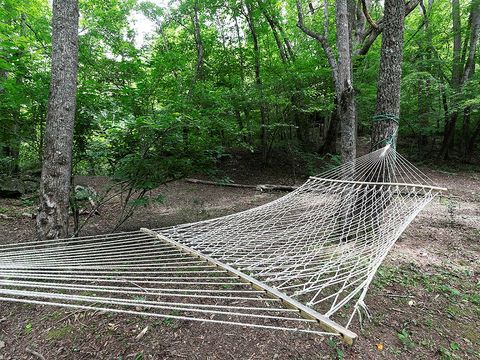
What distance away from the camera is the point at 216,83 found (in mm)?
5652

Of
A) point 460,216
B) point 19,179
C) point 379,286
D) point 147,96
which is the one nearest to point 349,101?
point 379,286

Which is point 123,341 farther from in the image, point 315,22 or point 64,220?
point 315,22

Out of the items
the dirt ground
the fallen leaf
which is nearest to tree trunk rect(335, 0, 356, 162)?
the dirt ground

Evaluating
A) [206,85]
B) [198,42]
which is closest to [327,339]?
[206,85]

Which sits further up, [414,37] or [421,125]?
[414,37]

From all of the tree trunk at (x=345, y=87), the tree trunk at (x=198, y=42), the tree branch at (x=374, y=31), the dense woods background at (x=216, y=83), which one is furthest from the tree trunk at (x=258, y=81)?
the tree trunk at (x=345, y=87)

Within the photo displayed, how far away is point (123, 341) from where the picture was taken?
1.50 m

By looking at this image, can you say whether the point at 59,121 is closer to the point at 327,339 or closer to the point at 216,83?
the point at 327,339

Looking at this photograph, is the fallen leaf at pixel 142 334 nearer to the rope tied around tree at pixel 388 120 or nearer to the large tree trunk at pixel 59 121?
the large tree trunk at pixel 59 121

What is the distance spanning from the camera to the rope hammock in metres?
0.95

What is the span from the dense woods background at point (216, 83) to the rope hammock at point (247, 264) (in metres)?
0.68

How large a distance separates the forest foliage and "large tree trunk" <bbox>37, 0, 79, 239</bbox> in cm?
27

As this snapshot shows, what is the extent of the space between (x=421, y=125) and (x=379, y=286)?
626 centimetres

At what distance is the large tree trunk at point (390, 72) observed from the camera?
221 centimetres
